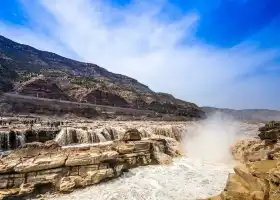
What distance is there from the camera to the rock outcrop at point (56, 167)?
32.3ft

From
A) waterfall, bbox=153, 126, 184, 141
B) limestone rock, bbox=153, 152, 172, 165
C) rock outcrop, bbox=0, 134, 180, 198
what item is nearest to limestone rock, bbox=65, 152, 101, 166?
rock outcrop, bbox=0, 134, 180, 198

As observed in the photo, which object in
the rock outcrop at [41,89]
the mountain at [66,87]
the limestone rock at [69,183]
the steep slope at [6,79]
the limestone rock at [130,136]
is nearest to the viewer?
the limestone rock at [69,183]

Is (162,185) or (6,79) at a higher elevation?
(6,79)

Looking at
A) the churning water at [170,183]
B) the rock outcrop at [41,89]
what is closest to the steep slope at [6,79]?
the rock outcrop at [41,89]

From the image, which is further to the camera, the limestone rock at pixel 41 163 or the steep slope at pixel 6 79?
the steep slope at pixel 6 79

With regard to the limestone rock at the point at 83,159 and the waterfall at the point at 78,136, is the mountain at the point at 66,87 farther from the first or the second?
the limestone rock at the point at 83,159

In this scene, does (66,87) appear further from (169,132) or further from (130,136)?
(130,136)

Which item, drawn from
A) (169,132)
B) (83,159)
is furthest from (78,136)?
(169,132)

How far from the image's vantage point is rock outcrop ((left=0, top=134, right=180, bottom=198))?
388 inches

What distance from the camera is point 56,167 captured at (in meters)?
10.7

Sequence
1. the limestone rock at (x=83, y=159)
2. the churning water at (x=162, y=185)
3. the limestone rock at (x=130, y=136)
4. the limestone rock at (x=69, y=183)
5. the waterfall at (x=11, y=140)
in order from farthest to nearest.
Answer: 1. the waterfall at (x=11, y=140)
2. the limestone rock at (x=130, y=136)
3. the limestone rock at (x=83, y=159)
4. the limestone rock at (x=69, y=183)
5. the churning water at (x=162, y=185)

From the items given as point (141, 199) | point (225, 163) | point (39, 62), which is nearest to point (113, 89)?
point (39, 62)

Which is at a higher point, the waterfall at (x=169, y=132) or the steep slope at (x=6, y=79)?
the steep slope at (x=6, y=79)

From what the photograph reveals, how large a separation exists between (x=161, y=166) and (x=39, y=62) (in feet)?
408
